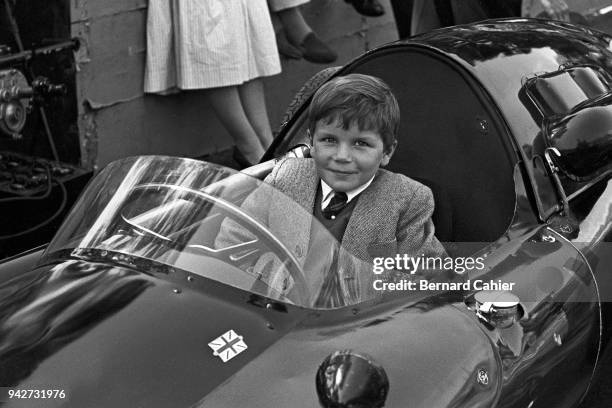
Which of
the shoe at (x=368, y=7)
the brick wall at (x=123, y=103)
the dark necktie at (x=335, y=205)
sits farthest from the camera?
the shoe at (x=368, y=7)

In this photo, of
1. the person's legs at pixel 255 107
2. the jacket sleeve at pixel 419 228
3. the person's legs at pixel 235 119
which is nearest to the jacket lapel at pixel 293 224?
the jacket sleeve at pixel 419 228

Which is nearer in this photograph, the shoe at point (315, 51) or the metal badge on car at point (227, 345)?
the metal badge on car at point (227, 345)

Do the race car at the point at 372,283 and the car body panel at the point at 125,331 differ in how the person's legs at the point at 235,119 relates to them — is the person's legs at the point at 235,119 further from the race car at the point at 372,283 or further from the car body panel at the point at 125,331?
the car body panel at the point at 125,331

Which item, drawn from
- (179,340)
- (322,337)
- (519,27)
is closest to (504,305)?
(322,337)

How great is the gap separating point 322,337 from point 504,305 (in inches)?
20.5

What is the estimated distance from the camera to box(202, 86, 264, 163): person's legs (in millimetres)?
5734

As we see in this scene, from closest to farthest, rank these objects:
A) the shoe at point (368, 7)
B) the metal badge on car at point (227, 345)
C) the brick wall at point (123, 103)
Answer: the metal badge on car at point (227, 345)
the brick wall at point (123, 103)
the shoe at point (368, 7)

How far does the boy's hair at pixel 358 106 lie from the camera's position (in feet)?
9.32

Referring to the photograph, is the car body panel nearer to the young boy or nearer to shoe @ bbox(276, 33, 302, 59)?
the young boy

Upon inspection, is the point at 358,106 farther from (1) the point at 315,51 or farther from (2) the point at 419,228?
(1) the point at 315,51

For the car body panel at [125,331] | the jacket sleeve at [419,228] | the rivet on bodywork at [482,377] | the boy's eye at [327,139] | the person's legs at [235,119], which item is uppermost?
the boy's eye at [327,139]

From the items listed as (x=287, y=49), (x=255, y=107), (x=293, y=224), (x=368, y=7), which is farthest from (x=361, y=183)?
(x=368, y=7)

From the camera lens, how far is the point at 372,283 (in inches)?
103

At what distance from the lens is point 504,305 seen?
104 inches
